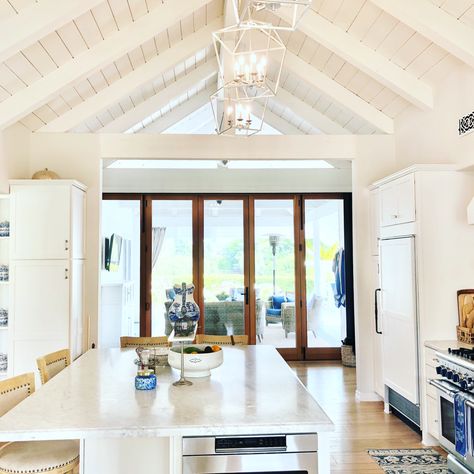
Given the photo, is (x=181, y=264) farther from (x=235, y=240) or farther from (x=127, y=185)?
(x=127, y=185)

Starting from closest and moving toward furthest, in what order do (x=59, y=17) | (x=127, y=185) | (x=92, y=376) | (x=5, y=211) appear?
(x=92, y=376)
(x=59, y=17)
(x=5, y=211)
(x=127, y=185)

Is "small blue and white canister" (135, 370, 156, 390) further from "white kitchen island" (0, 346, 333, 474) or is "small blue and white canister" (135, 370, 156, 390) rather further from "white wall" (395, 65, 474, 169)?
"white wall" (395, 65, 474, 169)

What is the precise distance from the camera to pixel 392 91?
436 centimetres

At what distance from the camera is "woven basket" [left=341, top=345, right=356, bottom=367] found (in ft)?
20.2

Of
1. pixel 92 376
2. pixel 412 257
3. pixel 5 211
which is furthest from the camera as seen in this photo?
pixel 5 211

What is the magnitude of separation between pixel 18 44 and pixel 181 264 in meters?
4.00

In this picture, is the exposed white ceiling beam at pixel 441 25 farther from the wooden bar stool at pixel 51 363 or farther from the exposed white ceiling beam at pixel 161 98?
the wooden bar stool at pixel 51 363

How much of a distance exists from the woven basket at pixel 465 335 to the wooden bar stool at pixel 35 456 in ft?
9.39

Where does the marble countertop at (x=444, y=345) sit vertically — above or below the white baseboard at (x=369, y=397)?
above

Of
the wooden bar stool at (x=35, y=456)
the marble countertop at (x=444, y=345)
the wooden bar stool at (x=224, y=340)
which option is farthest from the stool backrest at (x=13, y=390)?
the marble countertop at (x=444, y=345)

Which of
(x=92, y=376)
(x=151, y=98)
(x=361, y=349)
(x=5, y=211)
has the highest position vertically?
(x=151, y=98)

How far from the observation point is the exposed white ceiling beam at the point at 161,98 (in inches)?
201

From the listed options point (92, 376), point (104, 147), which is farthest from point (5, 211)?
point (92, 376)

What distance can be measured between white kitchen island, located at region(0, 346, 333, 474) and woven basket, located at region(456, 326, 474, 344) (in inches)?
71.0
